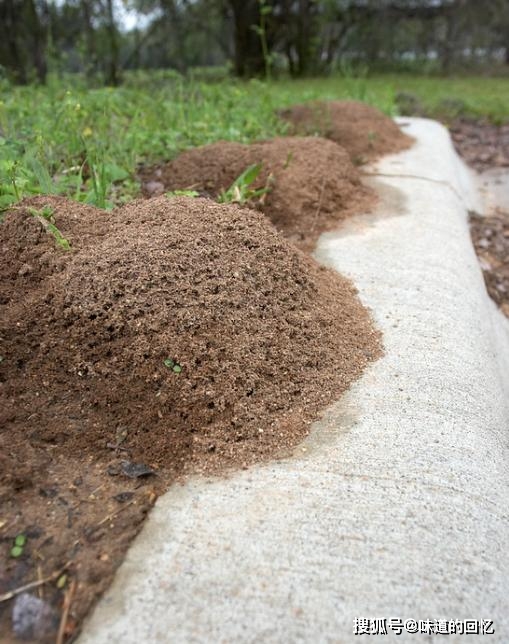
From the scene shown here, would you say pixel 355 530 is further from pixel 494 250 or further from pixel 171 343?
pixel 494 250

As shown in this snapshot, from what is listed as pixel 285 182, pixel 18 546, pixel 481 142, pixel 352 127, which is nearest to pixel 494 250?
pixel 352 127

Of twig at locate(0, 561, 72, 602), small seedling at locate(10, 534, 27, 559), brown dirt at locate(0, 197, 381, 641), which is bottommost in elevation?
twig at locate(0, 561, 72, 602)

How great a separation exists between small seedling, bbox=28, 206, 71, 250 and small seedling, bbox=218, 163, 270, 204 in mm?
978

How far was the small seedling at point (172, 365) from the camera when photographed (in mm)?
1693

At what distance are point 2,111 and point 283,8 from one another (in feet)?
33.6

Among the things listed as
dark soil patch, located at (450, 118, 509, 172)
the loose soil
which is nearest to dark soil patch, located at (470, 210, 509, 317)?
the loose soil

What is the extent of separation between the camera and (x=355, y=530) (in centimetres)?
141

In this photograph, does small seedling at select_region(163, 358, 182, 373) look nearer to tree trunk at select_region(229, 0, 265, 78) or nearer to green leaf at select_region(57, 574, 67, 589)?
green leaf at select_region(57, 574, 67, 589)

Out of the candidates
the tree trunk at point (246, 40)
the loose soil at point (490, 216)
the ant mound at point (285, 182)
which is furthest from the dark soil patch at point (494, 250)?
the tree trunk at point (246, 40)

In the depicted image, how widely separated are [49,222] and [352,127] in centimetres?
334

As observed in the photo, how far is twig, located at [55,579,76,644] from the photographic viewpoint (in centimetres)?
117

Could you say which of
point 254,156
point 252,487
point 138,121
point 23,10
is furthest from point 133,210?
point 23,10

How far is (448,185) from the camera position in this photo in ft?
13.5

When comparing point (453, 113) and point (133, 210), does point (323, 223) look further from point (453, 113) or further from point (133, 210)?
point (453, 113)
